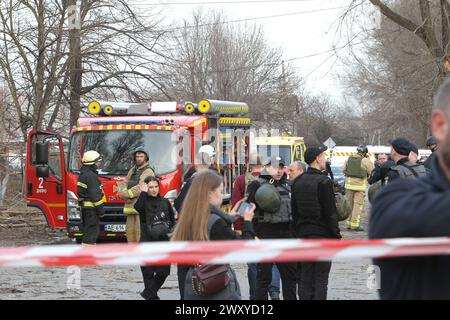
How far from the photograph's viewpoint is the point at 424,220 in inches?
97.6

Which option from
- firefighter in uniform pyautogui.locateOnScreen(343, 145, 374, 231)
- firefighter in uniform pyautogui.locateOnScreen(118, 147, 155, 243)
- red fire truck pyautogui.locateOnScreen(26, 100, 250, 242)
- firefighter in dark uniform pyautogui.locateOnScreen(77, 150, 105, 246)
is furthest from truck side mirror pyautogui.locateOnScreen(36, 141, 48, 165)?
firefighter in uniform pyautogui.locateOnScreen(343, 145, 374, 231)

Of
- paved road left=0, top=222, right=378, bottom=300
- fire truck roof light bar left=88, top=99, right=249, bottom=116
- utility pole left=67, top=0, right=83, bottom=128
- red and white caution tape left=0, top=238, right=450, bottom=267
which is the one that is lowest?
paved road left=0, top=222, right=378, bottom=300

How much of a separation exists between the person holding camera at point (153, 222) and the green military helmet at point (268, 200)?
1056 mm

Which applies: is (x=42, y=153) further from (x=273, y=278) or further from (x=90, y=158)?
(x=273, y=278)

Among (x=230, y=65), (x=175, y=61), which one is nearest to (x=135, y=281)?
(x=175, y=61)

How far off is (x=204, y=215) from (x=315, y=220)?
9.31 feet

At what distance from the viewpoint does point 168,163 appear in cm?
1523

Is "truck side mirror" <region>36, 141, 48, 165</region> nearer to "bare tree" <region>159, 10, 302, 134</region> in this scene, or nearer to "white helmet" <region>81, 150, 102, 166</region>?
"white helmet" <region>81, 150, 102, 166</region>

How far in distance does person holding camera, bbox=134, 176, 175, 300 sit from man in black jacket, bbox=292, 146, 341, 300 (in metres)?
1.66

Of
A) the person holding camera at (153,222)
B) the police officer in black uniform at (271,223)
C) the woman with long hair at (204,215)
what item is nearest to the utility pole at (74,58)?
the person holding camera at (153,222)

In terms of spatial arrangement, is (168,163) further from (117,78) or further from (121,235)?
(117,78)

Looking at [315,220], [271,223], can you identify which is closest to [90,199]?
[271,223]

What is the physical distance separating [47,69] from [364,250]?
22.2 m

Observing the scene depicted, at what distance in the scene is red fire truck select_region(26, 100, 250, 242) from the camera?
50.0ft
